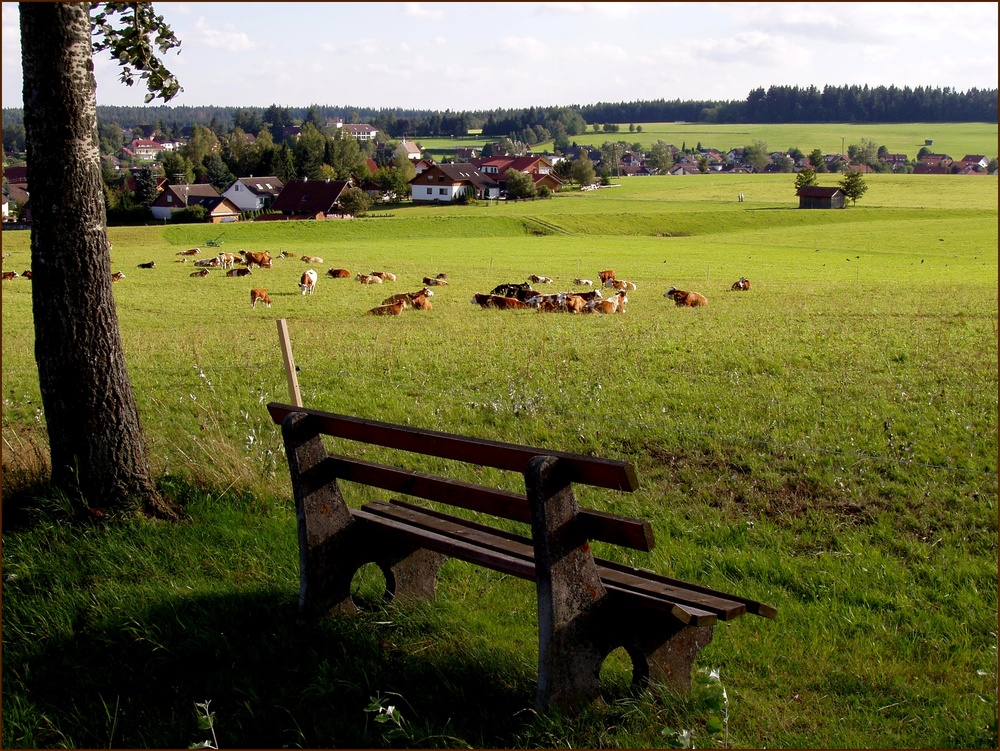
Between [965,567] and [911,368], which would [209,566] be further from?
[911,368]

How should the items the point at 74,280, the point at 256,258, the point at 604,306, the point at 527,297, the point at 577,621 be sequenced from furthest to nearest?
the point at 256,258
the point at 527,297
the point at 604,306
the point at 74,280
the point at 577,621

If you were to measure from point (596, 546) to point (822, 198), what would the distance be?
8215cm

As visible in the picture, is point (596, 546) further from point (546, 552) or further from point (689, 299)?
point (689, 299)

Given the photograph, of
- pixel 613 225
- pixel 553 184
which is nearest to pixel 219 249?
pixel 613 225

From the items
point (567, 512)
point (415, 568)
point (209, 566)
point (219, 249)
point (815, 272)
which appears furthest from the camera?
point (219, 249)

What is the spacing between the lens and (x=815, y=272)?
3647 cm

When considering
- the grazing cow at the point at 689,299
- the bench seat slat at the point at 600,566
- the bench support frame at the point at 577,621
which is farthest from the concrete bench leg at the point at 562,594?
the grazing cow at the point at 689,299

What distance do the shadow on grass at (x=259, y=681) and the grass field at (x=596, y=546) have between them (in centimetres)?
1

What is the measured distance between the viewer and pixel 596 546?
6.24m

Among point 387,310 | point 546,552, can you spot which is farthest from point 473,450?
point 387,310

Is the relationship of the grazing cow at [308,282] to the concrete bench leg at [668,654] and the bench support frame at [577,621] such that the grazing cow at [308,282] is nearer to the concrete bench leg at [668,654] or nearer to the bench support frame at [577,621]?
the bench support frame at [577,621]

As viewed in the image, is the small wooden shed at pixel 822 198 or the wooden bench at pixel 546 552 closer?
the wooden bench at pixel 546 552

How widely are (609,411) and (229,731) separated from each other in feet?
20.4

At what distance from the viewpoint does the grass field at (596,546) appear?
160 inches
